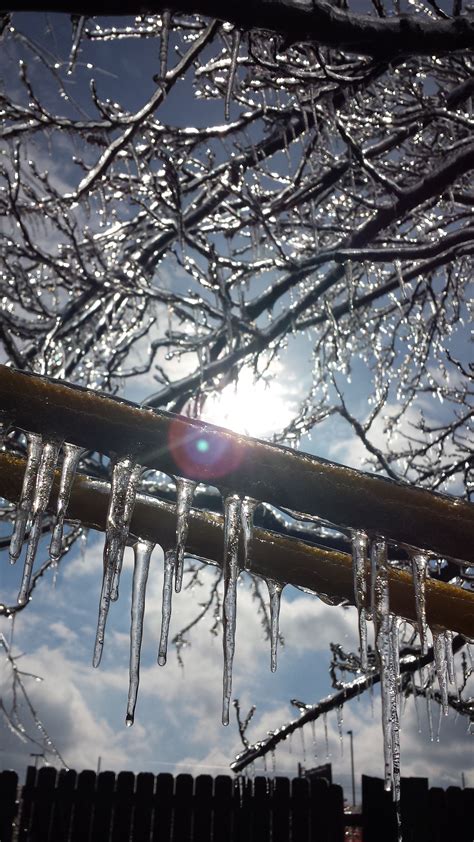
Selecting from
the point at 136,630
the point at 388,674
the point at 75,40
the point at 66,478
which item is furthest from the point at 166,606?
the point at 75,40

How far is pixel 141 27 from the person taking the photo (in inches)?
160

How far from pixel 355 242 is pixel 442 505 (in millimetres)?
3443

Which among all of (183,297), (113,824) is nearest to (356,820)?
(113,824)

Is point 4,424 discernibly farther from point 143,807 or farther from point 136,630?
point 143,807

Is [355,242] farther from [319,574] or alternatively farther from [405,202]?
[319,574]

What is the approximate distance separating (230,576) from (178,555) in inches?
5.6

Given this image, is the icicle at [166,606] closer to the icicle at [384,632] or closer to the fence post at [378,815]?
the icicle at [384,632]

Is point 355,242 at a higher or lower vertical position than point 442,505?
higher

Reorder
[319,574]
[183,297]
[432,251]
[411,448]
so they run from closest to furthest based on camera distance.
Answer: [319,574], [432,251], [183,297], [411,448]

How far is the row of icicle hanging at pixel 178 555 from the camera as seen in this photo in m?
1.42

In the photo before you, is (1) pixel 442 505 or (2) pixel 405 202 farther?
(2) pixel 405 202

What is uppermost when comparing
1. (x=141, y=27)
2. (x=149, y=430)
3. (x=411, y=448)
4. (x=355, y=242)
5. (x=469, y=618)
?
(x=141, y=27)

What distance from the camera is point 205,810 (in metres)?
5.81

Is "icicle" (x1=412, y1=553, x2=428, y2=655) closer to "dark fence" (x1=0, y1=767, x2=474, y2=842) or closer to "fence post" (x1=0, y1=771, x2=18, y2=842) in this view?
"dark fence" (x1=0, y1=767, x2=474, y2=842)
